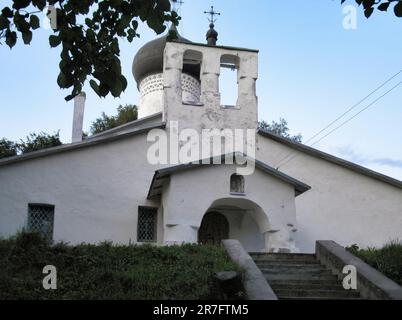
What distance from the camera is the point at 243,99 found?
669 inches

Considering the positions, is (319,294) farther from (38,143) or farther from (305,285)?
(38,143)

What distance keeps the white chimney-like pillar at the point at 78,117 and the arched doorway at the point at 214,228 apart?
17.3 ft

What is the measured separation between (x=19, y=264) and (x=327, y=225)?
9966 mm

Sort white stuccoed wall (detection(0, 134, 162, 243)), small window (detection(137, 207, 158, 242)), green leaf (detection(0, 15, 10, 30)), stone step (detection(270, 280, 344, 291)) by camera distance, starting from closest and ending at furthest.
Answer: green leaf (detection(0, 15, 10, 30))
stone step (detection(270, 280, 344, 291))
white stuccoed wall (detection(0, 134, 162, 243))
small window (detection(137, 207, 158, 242))

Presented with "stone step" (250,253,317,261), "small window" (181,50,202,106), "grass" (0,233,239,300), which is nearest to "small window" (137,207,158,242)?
"stone step" (250,253,317,261)

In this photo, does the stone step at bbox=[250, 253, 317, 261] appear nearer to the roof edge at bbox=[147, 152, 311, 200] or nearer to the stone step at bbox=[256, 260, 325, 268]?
the stone step at bbox=[256, 260, 325, 268]

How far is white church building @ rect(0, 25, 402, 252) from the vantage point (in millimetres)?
14016

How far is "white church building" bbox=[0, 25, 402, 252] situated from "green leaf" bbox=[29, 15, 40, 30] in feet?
25.7

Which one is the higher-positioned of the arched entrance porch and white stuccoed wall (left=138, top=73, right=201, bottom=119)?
white stuccoed wall (left=138, top=73, right=201, bottom=119)

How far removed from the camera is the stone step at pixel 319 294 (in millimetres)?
9320

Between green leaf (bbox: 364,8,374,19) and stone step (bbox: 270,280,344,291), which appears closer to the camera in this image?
green leaf (bbox: 364,8,374,19)

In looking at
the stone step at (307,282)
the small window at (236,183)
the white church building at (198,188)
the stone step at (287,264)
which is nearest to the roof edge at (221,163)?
the white church building at (198,188)
